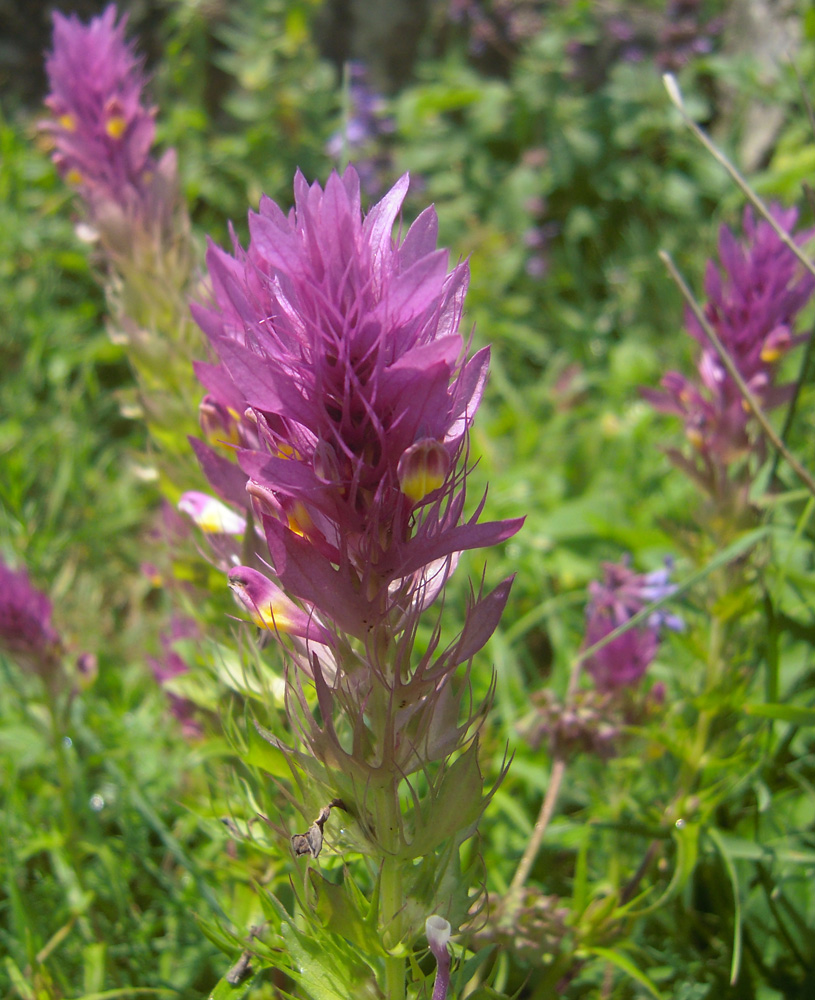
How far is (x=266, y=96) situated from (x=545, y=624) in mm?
3309

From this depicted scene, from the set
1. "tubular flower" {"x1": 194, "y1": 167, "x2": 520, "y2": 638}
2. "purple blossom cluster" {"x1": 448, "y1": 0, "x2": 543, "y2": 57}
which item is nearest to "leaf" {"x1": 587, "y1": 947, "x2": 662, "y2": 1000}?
"tubular flower" {"x1": 194, "y1": 167, "x2": 520, "y2": 638}

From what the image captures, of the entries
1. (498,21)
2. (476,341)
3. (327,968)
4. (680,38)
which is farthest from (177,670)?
(498,21)

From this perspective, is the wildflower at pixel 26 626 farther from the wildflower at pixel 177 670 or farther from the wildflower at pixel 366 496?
the wildflower at pixel 366 496

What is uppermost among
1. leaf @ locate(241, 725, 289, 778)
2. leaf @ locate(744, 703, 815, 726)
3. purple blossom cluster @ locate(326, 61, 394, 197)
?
purple blossom cluster @ locate(326, 61, 394, 197)

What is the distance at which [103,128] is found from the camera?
5.07 feet

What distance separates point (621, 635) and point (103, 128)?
1.46 m

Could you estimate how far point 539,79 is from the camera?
14.9 feet

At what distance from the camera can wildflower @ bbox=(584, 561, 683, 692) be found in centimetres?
155

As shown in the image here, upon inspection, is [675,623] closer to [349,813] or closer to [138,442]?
[349,813]

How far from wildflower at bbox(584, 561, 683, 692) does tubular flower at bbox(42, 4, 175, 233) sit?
123 cm

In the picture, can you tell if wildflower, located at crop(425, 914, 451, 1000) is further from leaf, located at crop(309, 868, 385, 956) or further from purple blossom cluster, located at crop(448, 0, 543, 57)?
purple blossom cluster, located at crop(448, 0, 543, 57)

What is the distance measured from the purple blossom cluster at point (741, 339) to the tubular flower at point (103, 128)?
3.73 ft

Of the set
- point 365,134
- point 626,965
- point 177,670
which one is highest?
point 365,134

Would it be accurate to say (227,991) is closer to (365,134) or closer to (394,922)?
(394,922)
